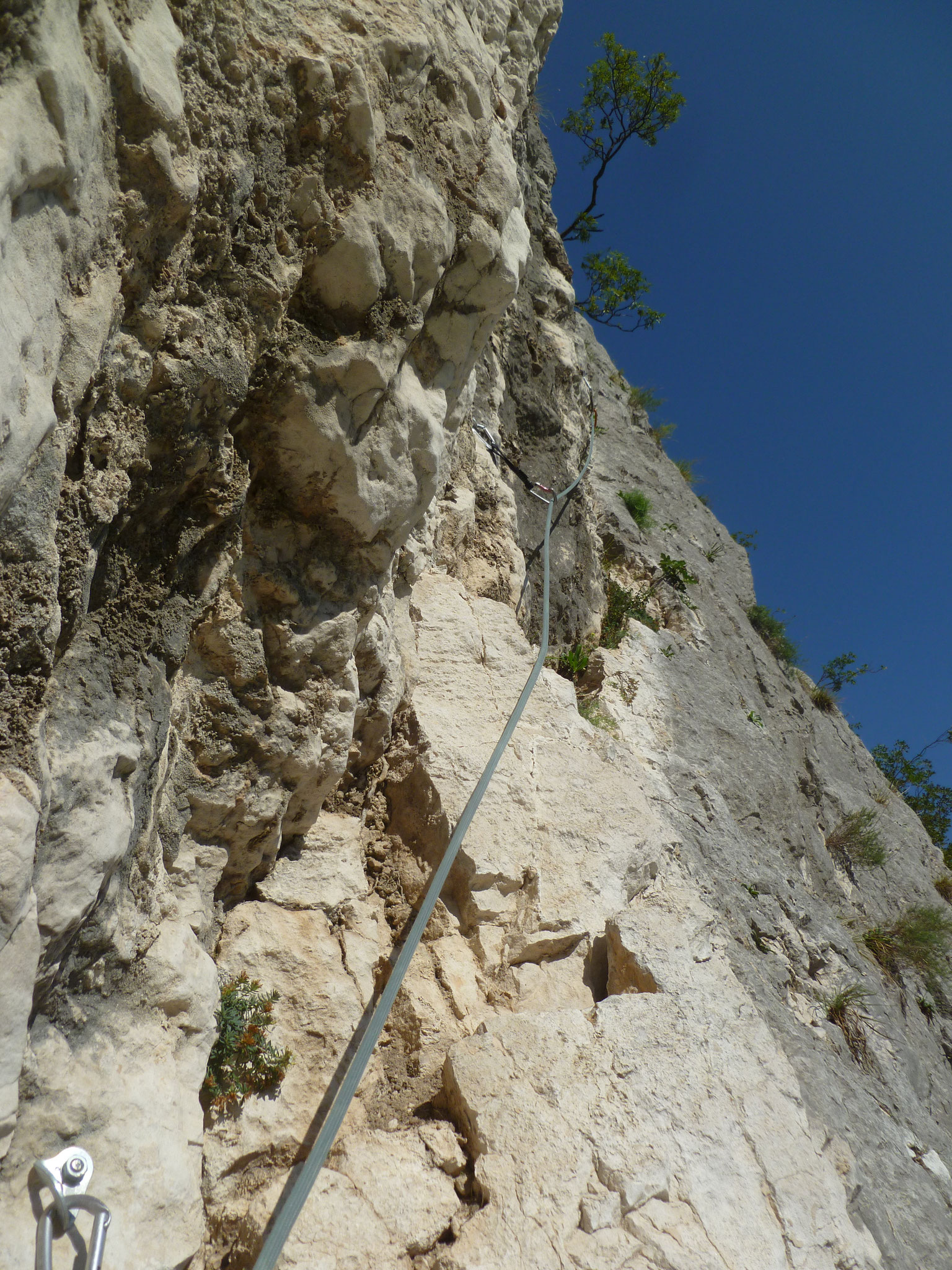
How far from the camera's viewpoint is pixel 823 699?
11.7 meters

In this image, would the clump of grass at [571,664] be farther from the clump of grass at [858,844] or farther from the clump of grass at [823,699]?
the clump of grass at [823,699]

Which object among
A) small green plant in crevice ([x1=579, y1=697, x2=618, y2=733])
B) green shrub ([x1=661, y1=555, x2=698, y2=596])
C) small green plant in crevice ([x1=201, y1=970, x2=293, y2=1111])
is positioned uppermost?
green shrub ([x1=661, y1=555, x2=698, y2=596])

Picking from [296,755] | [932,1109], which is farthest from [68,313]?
[932,1109]

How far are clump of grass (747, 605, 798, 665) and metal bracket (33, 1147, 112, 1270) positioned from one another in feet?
35.2

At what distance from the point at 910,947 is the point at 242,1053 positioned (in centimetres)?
717

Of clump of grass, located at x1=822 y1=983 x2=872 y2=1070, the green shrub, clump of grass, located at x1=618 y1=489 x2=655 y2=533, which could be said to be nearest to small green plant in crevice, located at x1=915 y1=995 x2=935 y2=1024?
clump of grass, located at x1=822 y1=983 x2=872 y2=1070

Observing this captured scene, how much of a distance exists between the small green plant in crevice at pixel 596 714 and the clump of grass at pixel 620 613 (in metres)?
1.03

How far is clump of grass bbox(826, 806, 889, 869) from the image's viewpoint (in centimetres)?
866

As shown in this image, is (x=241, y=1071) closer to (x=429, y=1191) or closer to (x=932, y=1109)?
(x=429, y=1191)

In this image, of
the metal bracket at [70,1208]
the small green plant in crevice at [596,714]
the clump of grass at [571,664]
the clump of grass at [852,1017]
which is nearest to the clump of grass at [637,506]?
the clump of grass at [571,664]

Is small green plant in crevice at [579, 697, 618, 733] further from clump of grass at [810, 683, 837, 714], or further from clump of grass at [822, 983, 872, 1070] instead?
clump of grass at [810, 683, 837, 714]

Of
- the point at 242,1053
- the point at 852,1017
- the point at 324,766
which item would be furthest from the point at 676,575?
the point at 242,1053

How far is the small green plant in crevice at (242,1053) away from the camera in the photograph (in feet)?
8.52

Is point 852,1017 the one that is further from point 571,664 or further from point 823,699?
point 823,699
